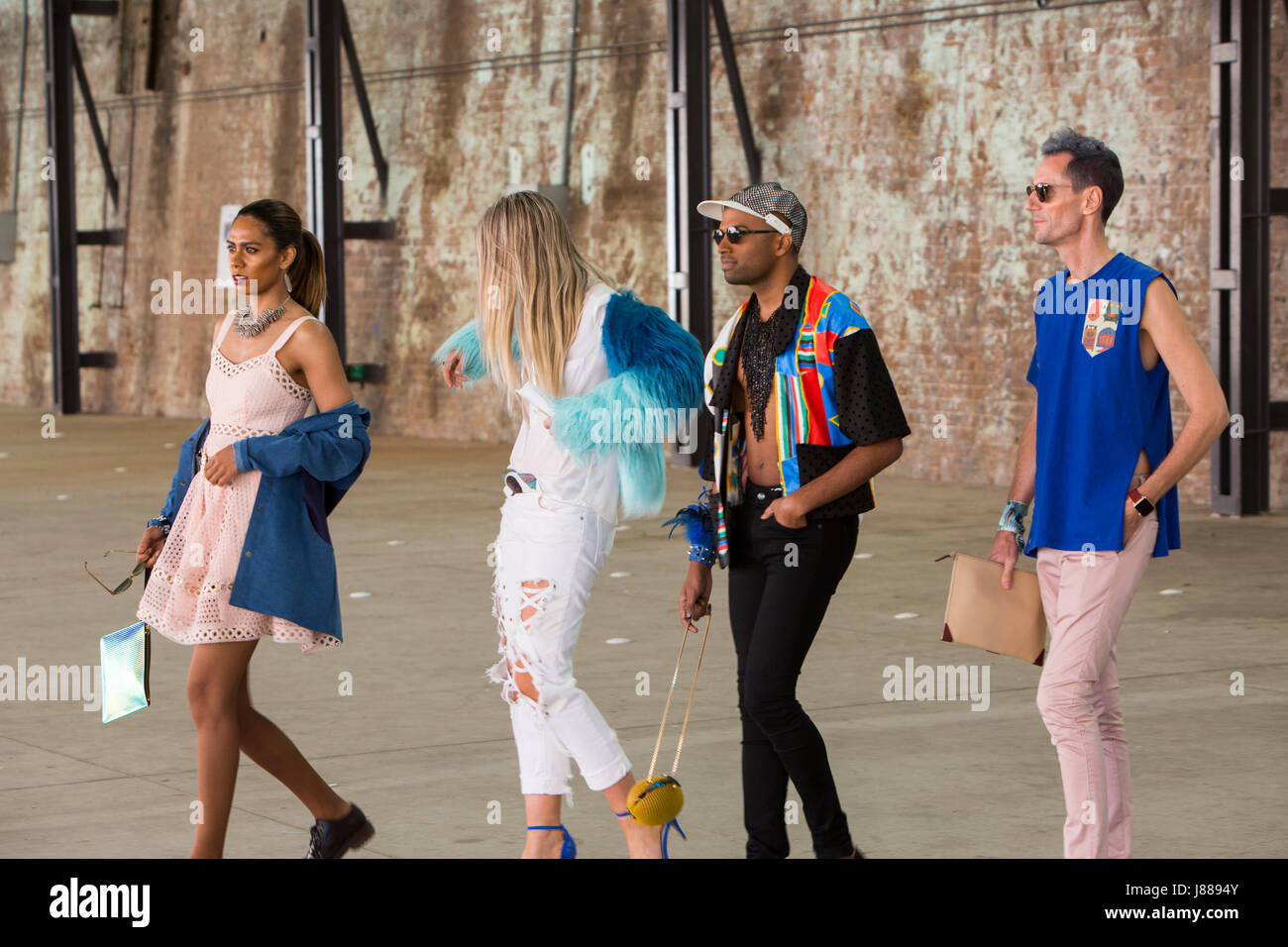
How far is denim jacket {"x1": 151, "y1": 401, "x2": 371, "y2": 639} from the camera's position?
14.4 ft

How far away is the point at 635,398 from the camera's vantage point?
429 cm

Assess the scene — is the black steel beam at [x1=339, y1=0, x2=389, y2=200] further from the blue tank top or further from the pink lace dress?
the blue tank top

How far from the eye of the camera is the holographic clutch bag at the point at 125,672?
4.61 m

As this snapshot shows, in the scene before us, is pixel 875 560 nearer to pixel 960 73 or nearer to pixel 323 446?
pixel 960 73

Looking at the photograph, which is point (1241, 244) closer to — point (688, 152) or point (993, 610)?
point (688, 152)

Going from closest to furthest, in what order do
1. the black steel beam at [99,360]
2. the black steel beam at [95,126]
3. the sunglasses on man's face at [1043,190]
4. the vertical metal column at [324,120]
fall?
the sunglasses on man's face at [1043,190] < the vertical metal column at [324,120] < the black steel beam at [95,126] < the black steel beam at [99,360]

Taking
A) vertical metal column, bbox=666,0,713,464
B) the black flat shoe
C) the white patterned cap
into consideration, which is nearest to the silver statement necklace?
the white patterned cap

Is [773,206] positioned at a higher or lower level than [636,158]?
lower

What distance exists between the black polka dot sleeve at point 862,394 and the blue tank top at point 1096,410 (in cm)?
35

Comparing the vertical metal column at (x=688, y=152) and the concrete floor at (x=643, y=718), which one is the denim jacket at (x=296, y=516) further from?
the vertical metal column at (x=688, y=152)

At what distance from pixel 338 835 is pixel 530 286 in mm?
1347

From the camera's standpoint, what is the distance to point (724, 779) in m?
5.55

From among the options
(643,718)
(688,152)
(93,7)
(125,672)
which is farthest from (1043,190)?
(93,7)

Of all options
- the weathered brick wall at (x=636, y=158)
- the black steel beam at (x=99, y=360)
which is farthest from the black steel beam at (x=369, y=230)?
the black steel beam at (x=99, y=360)
